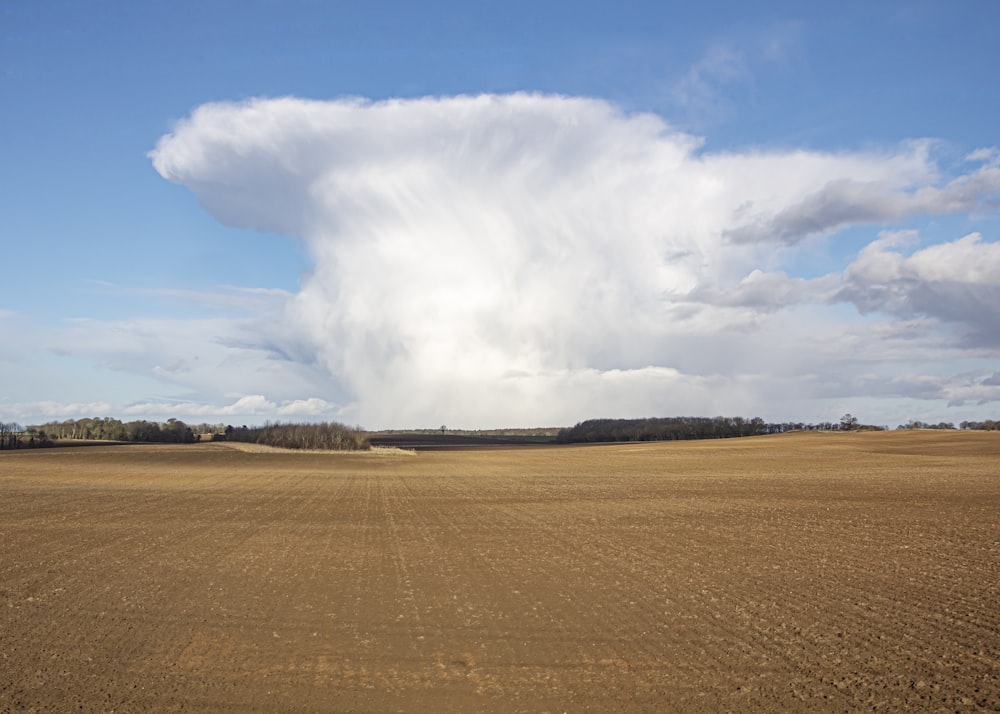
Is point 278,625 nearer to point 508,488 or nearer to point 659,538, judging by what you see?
point 659,538

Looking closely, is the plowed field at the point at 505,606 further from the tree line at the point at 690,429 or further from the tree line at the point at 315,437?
the tree line at the point at 690,429

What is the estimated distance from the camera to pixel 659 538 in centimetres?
1794

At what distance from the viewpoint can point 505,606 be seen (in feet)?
36.3

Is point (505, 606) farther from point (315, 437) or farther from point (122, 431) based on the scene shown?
point (122, 431)

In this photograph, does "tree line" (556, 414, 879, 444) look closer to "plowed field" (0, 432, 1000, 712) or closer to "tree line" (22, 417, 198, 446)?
"tree line" (22, 417, 198, 446)

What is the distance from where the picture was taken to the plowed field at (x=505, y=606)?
759cm

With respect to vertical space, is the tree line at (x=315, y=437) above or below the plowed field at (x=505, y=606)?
above

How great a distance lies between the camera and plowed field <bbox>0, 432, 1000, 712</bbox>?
7586mm

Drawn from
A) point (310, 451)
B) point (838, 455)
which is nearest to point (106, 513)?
point (838, 455)

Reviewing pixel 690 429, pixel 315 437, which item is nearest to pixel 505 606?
pixel 315 437

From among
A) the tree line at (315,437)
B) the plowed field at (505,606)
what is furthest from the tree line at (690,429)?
the plowed field at (505,606)

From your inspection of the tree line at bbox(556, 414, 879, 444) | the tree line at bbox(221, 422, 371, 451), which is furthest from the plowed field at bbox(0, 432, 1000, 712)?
the tree line at bbox(556, 414, 879, 444)

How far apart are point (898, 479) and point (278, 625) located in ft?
105

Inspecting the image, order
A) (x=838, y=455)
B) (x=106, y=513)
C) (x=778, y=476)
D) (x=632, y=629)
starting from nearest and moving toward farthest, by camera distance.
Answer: (x=632, y=629) < (x=106, y=513) < (x=778, y=476) < (x=838, y=455)
